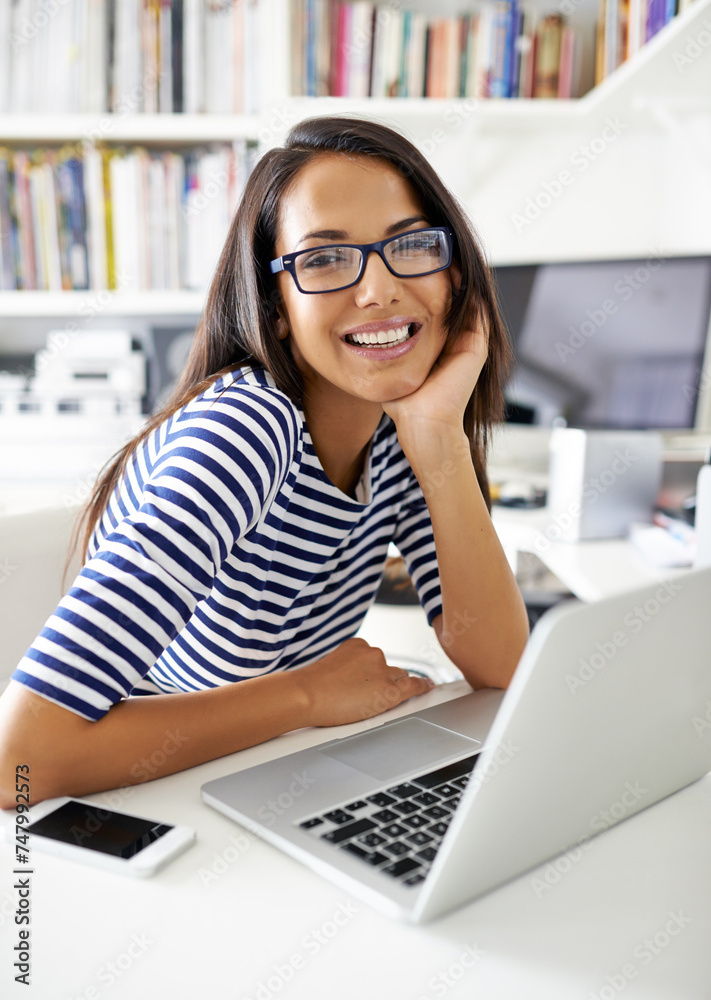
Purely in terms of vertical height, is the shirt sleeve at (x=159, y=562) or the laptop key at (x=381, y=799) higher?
the shirt sleeve at (x=159, y=562)

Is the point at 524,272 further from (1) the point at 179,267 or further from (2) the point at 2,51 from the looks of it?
(2) the point at 2,51

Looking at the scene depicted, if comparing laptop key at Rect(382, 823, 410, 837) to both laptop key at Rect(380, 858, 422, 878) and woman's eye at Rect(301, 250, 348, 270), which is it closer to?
laptop key at Rect(380, 858, 422, 878)

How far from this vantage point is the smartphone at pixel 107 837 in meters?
0.50

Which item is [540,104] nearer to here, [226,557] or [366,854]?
[226,557]

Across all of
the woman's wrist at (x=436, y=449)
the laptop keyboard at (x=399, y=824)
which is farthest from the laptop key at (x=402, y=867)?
the woman's wrist at (x=436, y=449)

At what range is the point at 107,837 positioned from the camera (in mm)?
528

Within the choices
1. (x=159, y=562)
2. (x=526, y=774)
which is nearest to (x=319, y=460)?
(x=159, y=562)

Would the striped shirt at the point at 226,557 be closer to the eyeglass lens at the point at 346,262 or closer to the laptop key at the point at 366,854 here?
the eyeglass lens at the point at 346,262

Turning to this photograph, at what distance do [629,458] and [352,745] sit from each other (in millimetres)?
1042

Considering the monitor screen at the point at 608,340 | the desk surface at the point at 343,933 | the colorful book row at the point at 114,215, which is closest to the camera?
the desk surface at the point at 343,933

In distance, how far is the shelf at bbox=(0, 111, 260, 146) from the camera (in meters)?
1.90

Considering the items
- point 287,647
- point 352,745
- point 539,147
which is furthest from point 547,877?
point 539,147

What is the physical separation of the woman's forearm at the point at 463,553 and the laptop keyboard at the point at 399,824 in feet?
1.06

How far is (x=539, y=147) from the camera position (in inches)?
86.2
